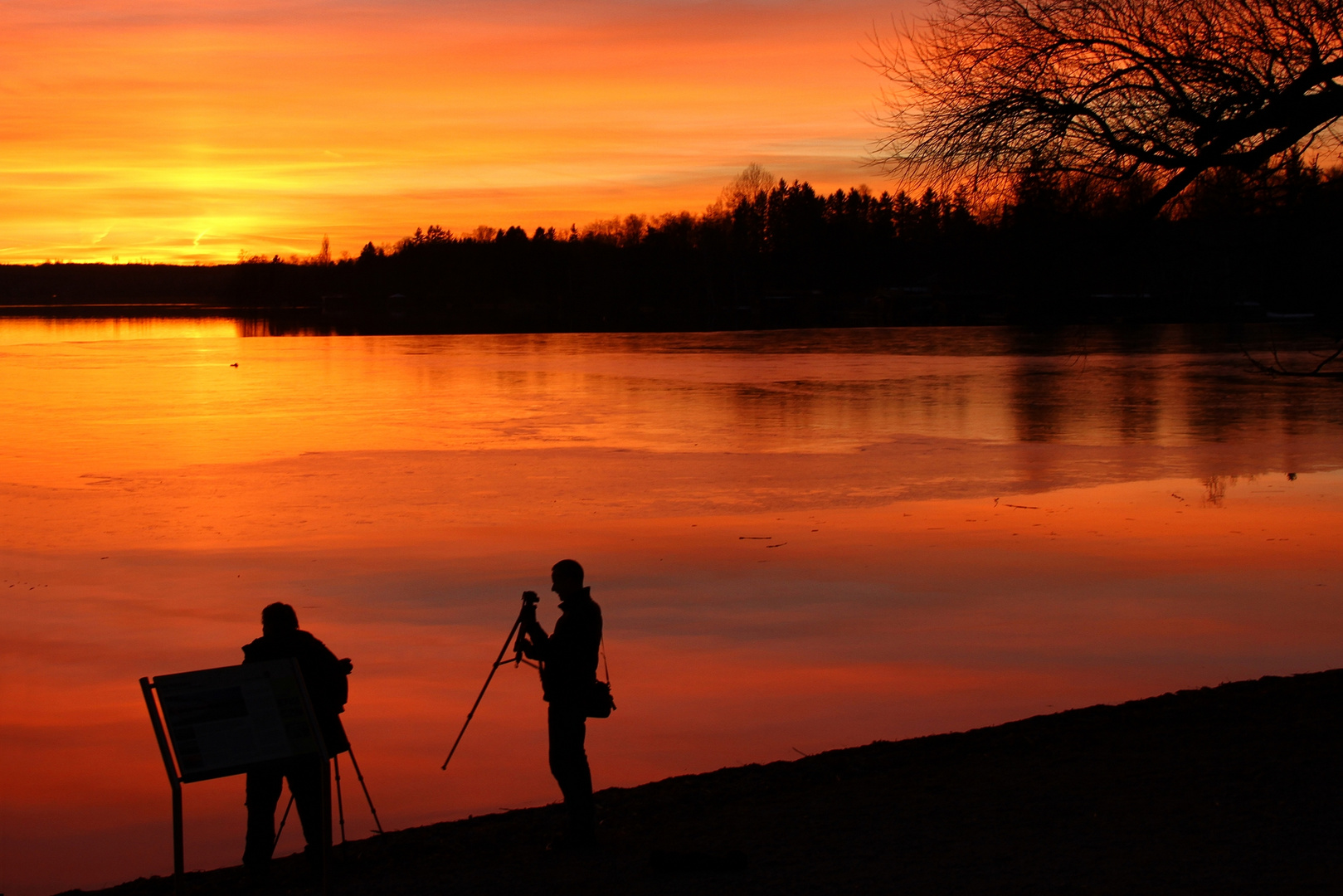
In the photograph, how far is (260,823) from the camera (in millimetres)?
6379

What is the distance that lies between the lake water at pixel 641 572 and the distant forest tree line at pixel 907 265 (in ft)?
6.93

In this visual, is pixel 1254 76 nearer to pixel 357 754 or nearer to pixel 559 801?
pixel 559 801

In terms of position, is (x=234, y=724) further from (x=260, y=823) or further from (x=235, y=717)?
(x=260, y=823)

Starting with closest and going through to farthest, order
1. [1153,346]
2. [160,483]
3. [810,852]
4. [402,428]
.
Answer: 1. [810,852]
2. [160,483]
3. [402,428]
4. [1153,346]

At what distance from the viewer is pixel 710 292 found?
135 m

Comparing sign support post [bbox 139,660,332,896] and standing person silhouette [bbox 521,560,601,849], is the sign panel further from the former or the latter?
standing person silhouette [bbox 521,560,601,849]

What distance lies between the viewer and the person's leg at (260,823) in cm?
637

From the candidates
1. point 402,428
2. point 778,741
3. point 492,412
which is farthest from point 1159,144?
point 492,412

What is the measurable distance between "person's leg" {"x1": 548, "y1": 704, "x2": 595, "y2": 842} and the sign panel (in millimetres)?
1216

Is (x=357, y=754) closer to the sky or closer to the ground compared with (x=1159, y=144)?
closer to the ground

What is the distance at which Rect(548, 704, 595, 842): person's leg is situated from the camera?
629 cm

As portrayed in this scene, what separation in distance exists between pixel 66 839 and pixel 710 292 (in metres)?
129

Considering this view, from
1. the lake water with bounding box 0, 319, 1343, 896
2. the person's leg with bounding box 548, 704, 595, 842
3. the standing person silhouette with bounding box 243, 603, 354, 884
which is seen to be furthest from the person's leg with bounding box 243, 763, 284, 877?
the person's leg with bounding box 548, 704, 595, 842

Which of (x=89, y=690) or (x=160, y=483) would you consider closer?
(x=89, y=690)
